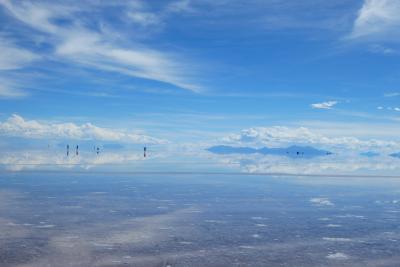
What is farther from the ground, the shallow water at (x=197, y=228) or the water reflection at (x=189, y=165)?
the water reflection at (x=189, y=165)

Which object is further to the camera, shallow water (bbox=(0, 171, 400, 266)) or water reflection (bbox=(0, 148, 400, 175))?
water reflection (bbox=(0, 148, 400, 175))

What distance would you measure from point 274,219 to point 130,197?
1222 cm

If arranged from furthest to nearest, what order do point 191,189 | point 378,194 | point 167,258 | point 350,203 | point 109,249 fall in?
point 191,189 → point 378,194 → point 350,203 → point 109,249 → point 167,258

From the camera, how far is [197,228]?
64.4 feet

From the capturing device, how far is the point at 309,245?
53.8ft

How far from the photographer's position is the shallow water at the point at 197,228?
14.6 meters

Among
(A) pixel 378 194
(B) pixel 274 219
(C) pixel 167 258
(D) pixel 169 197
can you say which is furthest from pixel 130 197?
(A) pixel 378 194

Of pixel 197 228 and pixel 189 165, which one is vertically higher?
pixel 189 165

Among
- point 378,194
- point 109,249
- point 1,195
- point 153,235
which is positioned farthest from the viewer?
point 378,194

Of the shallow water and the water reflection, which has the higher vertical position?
the water reflection

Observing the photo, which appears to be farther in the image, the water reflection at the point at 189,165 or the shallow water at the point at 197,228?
the water reflection at the point at 189,165

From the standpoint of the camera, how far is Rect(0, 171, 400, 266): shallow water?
1456 cm

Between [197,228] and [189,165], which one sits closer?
[197,228]

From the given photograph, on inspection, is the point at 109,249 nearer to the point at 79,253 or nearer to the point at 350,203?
the point at 79,253
